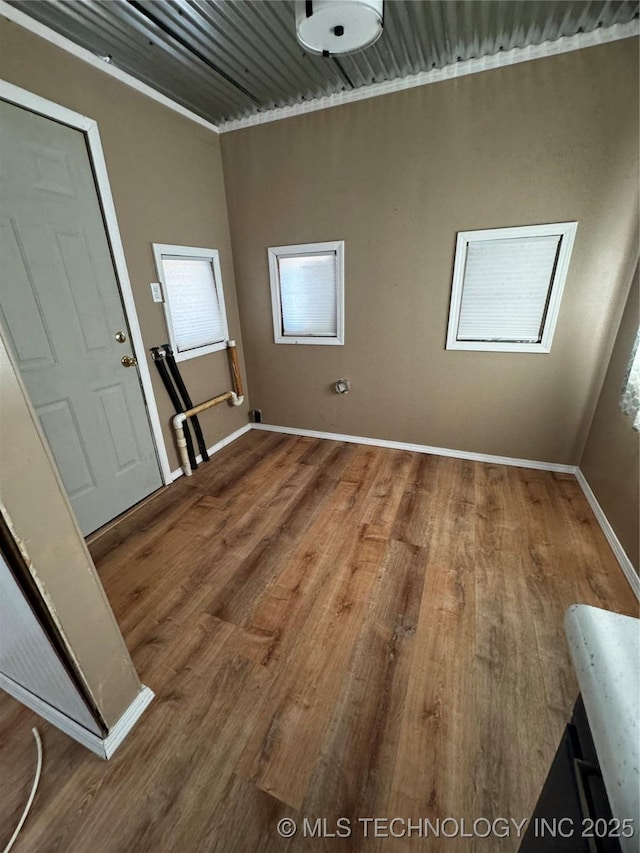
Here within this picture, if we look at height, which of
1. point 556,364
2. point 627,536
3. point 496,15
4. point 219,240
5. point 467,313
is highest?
point 496,15

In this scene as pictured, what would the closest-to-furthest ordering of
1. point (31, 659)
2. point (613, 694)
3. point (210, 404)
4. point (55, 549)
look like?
point (613, 694)
point (55, 549)
point (31, 659)
point (210, 404)

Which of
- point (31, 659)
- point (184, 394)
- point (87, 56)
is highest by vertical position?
point (87, 56)

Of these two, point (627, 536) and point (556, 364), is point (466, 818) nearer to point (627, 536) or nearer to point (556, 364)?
point (627, 536)

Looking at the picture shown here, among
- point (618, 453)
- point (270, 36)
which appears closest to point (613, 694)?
point (618, 453)

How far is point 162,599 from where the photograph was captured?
5.56 ft

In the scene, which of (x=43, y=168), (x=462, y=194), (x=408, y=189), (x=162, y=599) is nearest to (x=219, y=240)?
(x=43, y=168)

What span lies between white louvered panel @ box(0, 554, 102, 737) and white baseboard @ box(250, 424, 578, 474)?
2599 mm

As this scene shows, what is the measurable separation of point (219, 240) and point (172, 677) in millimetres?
3140

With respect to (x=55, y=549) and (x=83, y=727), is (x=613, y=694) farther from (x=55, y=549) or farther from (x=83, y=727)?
(x=83, y=727)

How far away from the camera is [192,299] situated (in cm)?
280

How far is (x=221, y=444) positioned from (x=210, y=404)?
479 millimetres

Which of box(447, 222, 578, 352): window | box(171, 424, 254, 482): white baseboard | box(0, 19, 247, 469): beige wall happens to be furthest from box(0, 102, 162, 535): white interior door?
box(447, 222, 578, 352): window

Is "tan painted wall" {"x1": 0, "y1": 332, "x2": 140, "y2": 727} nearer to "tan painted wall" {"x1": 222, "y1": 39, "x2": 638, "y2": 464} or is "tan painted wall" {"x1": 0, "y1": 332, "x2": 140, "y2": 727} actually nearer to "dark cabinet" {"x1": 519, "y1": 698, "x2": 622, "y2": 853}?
"dark cabinet" {"x1": 519, "y1": 698, "x2": 622, "y2": 853}

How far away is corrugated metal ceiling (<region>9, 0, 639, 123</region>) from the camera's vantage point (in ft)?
5.37
